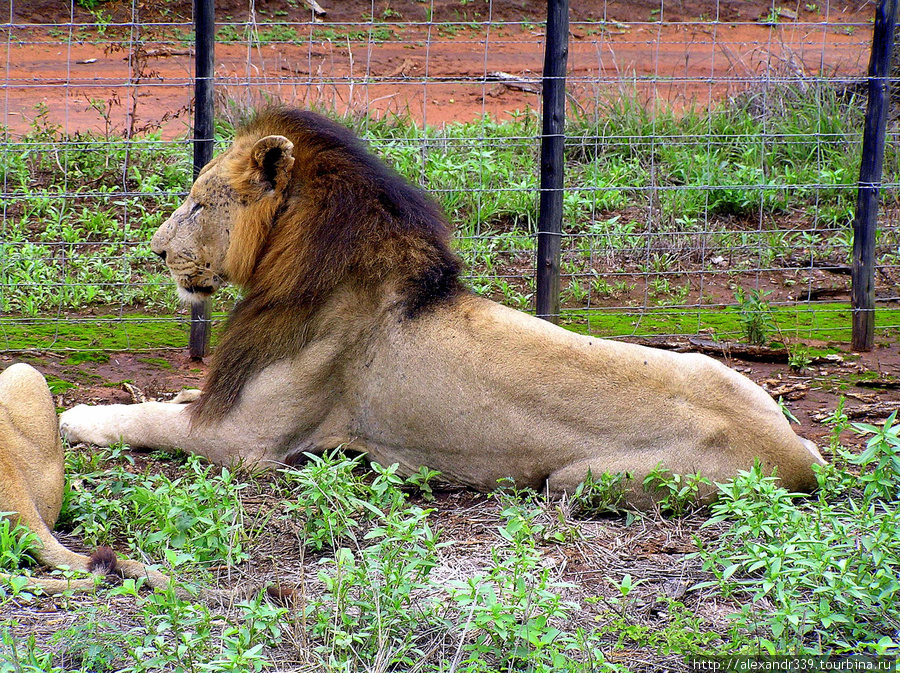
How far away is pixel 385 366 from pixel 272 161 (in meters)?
0.98

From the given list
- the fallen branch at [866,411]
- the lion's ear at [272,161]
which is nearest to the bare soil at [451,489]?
the fallen branch at [866,411]

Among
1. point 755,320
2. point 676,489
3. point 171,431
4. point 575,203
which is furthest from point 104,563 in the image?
point 575,203

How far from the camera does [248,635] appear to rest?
2.74m

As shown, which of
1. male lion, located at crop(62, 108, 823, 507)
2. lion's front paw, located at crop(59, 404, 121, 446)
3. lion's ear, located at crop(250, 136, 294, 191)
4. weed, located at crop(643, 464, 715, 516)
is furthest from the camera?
lion's front paw, located at crop(59, 404, 121, 446)

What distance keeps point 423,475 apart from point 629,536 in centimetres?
86

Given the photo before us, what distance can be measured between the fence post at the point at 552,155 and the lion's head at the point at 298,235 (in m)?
1.59

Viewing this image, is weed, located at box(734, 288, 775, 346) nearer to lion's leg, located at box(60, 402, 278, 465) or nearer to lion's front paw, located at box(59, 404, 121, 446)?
lion's leg, located at box(60, 402, 278, 465)

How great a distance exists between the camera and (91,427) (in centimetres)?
449

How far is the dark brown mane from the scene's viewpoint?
4.17 meters

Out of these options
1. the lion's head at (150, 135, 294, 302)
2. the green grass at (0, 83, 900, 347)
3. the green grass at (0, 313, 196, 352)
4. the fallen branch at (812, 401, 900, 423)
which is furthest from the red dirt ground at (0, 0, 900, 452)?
the lion's head at (150, 135, 294, 302)

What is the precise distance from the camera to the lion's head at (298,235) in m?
4.18

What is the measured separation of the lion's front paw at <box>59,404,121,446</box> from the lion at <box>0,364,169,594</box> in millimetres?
716

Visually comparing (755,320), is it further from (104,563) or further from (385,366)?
(104,563)

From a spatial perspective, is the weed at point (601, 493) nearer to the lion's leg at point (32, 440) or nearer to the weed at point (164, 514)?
the weed at point (164, 514)
